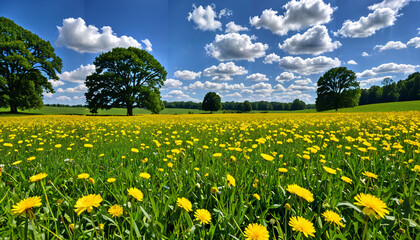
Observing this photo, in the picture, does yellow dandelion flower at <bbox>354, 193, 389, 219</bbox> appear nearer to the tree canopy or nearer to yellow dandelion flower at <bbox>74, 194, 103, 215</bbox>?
yellow dandelion flower at <bbox>74, 194, 103, 215</bbox>

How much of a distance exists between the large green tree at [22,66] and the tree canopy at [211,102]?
43.8 meters

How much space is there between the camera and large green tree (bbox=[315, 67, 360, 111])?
4481 cm

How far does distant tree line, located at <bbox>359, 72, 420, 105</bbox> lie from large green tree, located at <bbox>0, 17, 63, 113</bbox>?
97.7 m

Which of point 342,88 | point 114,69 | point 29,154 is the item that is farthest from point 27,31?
point 342,88

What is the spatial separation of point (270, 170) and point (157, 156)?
5.52 feet

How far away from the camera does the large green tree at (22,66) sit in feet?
84.6

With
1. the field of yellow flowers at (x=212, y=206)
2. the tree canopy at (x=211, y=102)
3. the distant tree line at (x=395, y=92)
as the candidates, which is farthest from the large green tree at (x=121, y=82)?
the distant tree line at (x=395, y=92)

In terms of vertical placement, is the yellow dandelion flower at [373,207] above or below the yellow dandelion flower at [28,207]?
below

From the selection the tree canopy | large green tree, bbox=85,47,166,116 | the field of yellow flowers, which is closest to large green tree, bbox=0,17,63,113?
large green tree, bbox=85,47,166,116

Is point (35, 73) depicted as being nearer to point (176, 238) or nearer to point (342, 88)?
point (176, 238)

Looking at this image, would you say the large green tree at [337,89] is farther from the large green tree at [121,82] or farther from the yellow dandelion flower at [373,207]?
the yellow dandelion flower at [373,207]

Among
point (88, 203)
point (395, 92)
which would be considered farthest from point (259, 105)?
point (88, 203)

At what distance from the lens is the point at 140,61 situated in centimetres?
2816

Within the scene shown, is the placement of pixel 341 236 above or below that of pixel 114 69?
below
